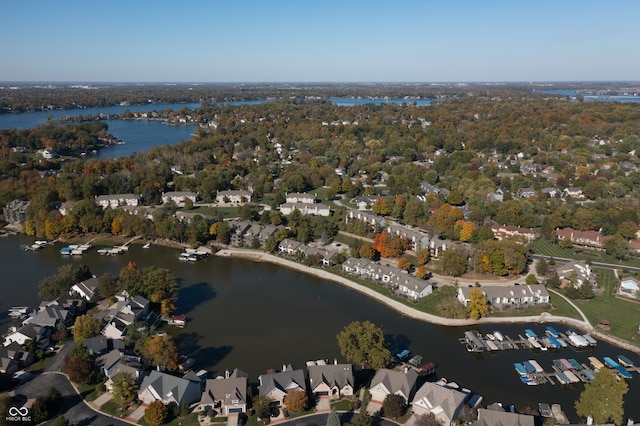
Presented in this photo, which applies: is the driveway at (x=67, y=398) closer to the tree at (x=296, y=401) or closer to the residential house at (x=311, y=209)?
the tree at (x=296, y=401)

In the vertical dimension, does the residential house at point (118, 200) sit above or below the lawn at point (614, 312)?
above

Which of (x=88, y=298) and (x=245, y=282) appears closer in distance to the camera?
(x=88, y=298)

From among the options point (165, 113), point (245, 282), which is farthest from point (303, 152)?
point (165, 113)

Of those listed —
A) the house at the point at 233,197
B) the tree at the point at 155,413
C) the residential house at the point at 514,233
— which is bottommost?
the tree at the point at 155,413

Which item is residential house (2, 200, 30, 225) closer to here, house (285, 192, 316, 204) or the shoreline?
house (285, 192, 316, 204)

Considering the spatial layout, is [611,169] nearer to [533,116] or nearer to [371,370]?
[533,116]

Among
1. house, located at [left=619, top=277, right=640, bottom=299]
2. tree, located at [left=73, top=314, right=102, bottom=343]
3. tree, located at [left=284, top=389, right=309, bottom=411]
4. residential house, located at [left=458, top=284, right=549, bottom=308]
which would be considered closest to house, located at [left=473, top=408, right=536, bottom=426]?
tree, located at [left=284, top=389, right=309, bottom=411]

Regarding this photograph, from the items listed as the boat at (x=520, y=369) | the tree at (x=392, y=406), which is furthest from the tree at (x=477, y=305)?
the tree at (x=392, y=406)
